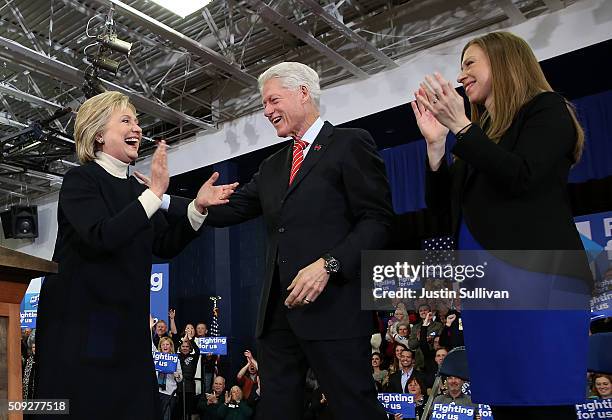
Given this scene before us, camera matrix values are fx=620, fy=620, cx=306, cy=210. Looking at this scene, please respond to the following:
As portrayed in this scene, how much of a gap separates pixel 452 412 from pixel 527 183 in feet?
12.3

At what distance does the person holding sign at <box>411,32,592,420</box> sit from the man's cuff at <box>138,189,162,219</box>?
0.78 meters

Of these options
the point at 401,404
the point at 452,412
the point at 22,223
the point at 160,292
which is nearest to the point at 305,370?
the point at 452,412

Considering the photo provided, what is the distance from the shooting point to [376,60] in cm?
704

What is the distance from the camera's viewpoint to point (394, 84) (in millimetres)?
6949

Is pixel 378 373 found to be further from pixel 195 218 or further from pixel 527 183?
pixel 527 183

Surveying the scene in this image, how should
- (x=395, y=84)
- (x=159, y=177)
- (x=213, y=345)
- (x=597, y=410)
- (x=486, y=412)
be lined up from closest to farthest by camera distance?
(x=159, y=177) → (x=597, y=410) → (x=486, y=412) → (x=395, y=84) → (x=213, y=345)

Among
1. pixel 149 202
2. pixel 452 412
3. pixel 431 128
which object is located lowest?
pixel 452 412

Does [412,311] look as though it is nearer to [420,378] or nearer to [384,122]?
[420,378]

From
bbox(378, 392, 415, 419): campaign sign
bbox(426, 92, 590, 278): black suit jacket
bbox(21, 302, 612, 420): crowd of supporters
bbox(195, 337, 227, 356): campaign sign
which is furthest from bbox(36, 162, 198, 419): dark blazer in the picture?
bbox(195, 337, 227, 356): campaign sign

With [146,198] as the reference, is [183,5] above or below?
above

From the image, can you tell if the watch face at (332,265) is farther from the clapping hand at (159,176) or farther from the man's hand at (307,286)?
the clapping hand at (159,176)

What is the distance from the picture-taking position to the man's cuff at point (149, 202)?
67.1 inches

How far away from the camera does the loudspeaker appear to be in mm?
10602

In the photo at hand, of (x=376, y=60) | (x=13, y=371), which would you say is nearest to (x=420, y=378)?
(x=376, y=60)
